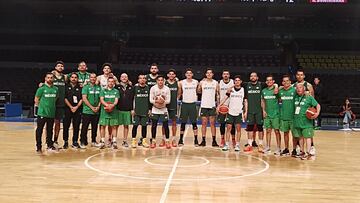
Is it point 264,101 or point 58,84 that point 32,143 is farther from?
point 264,101

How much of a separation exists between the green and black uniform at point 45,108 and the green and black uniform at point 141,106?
176cm

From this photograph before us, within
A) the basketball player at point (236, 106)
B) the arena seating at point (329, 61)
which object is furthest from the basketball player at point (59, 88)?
the arena seating at point (329, 61)

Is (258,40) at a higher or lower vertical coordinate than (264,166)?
higher

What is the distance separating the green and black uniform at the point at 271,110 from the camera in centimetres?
796

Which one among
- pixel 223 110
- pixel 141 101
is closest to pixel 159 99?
pixel 141 101

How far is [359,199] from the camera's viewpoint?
4820 mm

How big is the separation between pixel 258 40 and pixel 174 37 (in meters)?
5.47

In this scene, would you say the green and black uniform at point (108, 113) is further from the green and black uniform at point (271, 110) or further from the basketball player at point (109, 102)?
the green and black uniform at point (271, 110)

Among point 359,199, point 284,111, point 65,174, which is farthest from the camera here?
point 284,111

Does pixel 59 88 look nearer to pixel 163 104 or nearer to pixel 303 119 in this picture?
pixel 163 104

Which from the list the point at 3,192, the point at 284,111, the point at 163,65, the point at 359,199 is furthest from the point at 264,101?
the point at 163,65

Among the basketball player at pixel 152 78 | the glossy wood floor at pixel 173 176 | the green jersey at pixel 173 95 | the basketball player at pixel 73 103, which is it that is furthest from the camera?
the basketball player at pixel 152 78

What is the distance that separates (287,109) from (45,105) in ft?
16.3

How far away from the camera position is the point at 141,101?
845 cm
